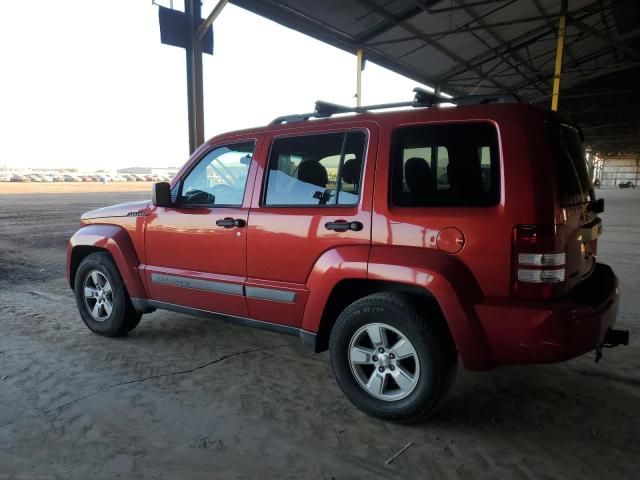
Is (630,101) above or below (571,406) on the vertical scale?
above

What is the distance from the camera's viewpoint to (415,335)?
263 centimetres

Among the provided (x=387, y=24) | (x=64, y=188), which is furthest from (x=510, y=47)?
(x=64, y=188)

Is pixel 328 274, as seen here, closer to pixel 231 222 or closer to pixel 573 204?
pixel 231 222

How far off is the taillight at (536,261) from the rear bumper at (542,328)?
0.25 ft

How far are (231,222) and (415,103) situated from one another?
4.96 ft

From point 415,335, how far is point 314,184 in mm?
1197

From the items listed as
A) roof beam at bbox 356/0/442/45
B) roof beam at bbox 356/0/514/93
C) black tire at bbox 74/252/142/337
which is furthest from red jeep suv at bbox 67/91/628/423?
roof beam at bbox 356/0/442/45

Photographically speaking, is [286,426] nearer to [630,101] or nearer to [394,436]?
[394,436]

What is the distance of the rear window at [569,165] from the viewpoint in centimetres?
254

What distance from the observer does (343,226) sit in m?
2.88

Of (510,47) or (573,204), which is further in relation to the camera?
(510,47)

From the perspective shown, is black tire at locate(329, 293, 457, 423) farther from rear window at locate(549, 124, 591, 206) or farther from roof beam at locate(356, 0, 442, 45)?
roof beam at locate(356, 0, 442, 45)

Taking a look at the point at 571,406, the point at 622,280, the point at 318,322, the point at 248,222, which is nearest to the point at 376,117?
the point at 248,222

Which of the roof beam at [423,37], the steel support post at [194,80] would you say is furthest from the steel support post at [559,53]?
the steel support post at [194,80]
